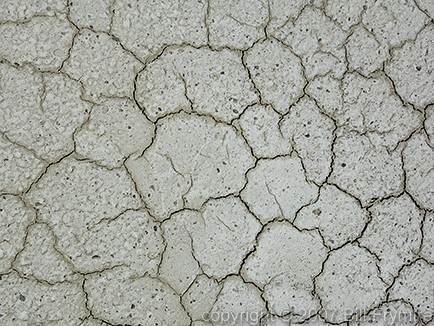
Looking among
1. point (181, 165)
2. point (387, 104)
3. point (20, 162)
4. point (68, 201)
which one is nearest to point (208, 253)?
point (181, 165)

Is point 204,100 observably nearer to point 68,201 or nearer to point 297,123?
point 297,123

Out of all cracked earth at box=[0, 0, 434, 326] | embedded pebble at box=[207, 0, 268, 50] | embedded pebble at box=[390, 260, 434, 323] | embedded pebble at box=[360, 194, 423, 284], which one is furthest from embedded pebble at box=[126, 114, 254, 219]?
embedded pebble at box=[390, 260, 434, 323]

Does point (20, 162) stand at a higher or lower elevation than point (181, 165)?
lower

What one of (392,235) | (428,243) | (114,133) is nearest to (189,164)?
(114,133)

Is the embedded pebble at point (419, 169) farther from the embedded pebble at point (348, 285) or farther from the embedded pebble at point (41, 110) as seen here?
the embedded pebble at point (41, 110)

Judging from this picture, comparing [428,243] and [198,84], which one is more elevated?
[198,84]

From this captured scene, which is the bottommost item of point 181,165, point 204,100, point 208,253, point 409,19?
point 208,253

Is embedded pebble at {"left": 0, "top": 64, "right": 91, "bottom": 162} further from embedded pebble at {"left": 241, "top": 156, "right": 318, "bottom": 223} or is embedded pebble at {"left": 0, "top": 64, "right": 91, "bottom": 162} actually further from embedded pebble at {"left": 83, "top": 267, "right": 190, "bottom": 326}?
embedded pebble at {"left": 241, "top": 156, "right": 318, "bottom": 223}

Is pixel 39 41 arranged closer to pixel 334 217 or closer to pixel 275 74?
pixel 275 74
